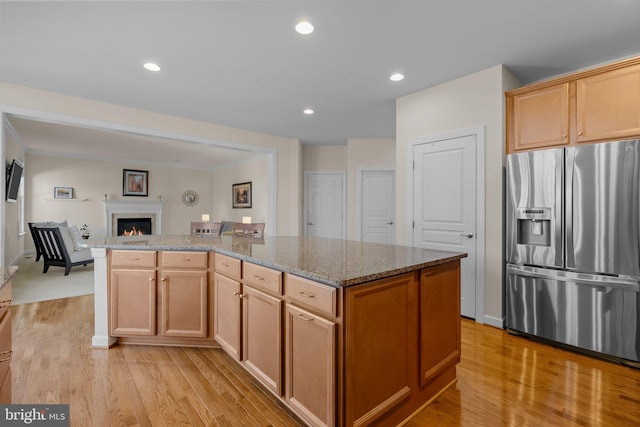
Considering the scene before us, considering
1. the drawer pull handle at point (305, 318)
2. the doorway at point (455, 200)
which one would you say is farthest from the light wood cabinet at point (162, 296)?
the doorway at point (455, 200)

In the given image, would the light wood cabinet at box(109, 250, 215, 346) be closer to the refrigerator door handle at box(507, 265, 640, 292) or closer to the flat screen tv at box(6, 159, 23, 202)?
the refrigerator door handle at box(507, 265, 640, 292)

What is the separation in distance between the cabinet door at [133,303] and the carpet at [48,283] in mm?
2249

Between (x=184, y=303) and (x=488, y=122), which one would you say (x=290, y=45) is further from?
(x=184, y=303)

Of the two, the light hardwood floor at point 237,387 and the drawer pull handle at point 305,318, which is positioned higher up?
the drawer pull handle at point 305,318

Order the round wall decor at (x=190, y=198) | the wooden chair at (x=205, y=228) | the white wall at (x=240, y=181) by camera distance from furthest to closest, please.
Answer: the round wall decor at (x=190, y=198) < the white wall at (x=240, y=181) < the wooden chair at (x=205, y=228)

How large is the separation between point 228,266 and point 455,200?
2427 mm

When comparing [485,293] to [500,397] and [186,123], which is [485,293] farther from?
[186,123]

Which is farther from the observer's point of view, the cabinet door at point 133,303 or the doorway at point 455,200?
the doorway at point 455,200

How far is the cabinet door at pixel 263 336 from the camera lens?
65.4 inches

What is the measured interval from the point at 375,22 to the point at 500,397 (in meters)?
2.69

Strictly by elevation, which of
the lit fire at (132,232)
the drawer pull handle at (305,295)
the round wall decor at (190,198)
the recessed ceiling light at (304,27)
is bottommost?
the lit fire at (132,232)

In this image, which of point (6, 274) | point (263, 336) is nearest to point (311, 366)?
point (263, 336)

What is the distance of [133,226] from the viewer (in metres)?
8.48

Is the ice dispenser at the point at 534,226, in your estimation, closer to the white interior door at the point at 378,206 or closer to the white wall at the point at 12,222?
the white interior door at the point at 378,206
